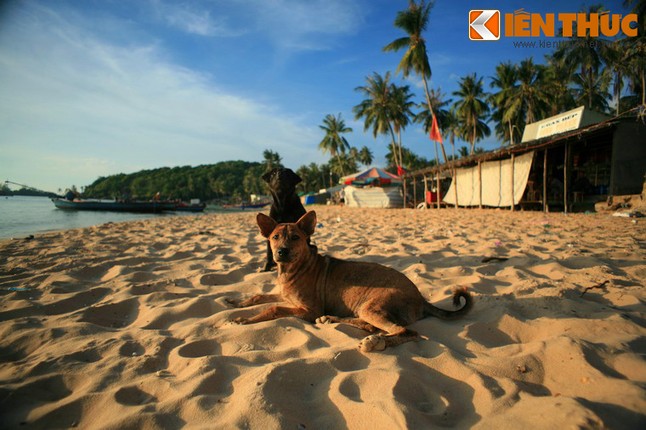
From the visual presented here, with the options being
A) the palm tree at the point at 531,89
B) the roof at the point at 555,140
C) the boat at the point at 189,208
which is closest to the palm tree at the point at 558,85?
the palm tree at the point at 531,89

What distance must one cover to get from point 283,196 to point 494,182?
54.1 ft

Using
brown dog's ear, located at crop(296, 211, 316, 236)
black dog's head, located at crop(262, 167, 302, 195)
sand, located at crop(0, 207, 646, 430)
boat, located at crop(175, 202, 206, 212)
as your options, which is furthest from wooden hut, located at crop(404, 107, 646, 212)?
boat, located at crop(175, 202, 206, 212)

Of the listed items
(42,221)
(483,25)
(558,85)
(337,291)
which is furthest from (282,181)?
(558,85)

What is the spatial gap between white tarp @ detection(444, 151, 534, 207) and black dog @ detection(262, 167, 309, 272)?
47.7 ft

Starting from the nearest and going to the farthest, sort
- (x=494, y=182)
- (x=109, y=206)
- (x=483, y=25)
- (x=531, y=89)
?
(x=483, y=25) → (x=494, y=182) → (x=531, y=89) → (x=109, y=206)

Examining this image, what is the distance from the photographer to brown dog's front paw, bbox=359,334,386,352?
222cm

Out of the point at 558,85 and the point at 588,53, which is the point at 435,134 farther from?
the point at 558,85

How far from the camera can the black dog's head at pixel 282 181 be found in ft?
15.3

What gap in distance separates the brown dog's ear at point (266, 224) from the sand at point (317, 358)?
0.96 m

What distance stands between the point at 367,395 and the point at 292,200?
343cm

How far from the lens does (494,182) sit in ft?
55.9

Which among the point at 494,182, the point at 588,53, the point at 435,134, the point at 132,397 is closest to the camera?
the point at 132,397

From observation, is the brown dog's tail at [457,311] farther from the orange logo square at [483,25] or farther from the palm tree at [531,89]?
the palm tree at [531,89]

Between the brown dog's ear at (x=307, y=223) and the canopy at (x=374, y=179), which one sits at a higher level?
the canopy at (x=374, y=179)
